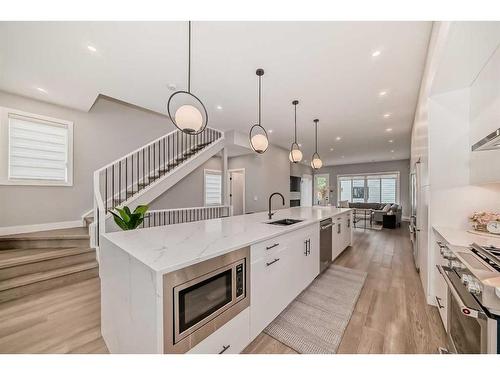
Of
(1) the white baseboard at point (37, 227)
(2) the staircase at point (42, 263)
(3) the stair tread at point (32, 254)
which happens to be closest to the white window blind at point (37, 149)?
(1) the white baseboard at point (37, 227)

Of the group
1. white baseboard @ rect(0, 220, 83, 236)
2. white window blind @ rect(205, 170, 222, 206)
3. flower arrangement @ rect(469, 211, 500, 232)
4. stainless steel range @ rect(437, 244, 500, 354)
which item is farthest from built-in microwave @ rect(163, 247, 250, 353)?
white window blind @ rect(205, 170, 222, 206)

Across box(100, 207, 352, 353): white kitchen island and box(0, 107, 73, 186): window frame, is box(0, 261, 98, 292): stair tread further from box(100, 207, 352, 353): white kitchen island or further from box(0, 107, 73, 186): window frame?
box(0, 107, 73, 186): window frame

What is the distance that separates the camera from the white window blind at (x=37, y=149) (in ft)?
11.0

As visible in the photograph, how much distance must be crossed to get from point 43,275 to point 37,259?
27 centimetres

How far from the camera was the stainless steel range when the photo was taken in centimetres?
92

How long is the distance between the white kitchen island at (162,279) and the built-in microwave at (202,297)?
0.04 m

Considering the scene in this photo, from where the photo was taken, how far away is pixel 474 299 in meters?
1.01

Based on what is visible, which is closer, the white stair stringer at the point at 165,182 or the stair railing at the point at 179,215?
the white stair stringer at the point at 165,182

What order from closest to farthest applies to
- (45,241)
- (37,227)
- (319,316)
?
(319,316) → (45,241) → (37,227)

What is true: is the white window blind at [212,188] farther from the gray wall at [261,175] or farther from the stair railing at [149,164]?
the stair railing at [149,164]

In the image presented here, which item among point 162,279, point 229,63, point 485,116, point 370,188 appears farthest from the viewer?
point 370,188

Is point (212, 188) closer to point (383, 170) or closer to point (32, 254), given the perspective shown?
point (32, 254)

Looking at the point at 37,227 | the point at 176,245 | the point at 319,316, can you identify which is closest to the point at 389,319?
the point at 319,316

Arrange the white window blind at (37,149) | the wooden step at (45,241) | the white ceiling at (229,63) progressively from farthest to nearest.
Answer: the white window blind at (37,149) → the wooden step at (45,241) → the white ceiling at (229,63)
